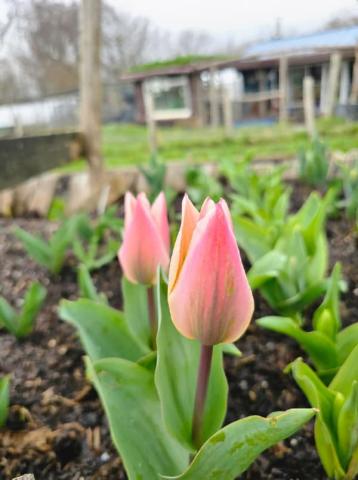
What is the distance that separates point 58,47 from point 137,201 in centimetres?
225

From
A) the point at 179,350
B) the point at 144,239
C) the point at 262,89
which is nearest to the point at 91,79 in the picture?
the point at 144,239

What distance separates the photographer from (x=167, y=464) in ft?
1.71

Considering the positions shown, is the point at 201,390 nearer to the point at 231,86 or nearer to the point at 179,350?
the point at 179,350

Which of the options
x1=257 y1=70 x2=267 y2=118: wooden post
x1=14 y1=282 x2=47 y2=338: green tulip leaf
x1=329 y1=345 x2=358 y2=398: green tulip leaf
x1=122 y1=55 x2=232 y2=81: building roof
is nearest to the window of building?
x1=122 y1=55 x2=232 y2=81: building roof

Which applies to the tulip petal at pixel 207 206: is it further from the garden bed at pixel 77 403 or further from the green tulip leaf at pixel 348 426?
the garden bed at pixel 77 403

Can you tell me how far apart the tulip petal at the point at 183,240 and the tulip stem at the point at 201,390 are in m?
0.09

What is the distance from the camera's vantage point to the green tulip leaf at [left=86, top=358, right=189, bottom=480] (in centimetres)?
49

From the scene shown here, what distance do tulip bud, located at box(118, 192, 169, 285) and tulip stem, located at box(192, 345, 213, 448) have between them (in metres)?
0.16

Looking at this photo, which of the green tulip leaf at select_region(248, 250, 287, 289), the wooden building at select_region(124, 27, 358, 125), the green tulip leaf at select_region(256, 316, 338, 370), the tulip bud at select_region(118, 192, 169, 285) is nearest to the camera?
the tulip bud at select_region(118, 192, 169, 285)

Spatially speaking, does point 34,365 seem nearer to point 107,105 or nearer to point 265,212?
point 265,212

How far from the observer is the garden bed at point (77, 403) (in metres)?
0.71

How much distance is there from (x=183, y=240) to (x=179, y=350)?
0.17 m

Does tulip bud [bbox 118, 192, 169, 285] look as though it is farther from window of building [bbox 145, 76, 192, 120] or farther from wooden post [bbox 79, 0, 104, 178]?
window of building [bbox 145, 76, 192, 120]

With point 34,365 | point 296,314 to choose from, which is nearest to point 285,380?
point 296,314
